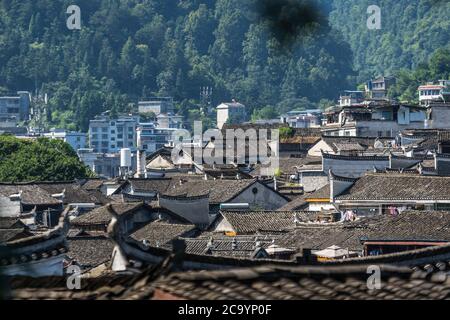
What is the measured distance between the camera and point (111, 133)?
602ft

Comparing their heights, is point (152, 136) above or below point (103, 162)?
above

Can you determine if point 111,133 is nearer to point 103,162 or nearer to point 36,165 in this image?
point 103,162

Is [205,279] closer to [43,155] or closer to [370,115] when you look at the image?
[370,115]

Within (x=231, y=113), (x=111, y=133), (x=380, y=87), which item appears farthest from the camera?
(x=231, y=113)

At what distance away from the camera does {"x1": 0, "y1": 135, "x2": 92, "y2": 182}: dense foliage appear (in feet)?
291

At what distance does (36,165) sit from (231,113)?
105811mm

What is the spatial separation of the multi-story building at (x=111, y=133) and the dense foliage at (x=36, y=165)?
83.3 m

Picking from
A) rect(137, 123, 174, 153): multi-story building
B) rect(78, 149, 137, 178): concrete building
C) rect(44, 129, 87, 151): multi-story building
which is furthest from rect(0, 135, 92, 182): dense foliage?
rect(44, 129, 87, 151): multi-story building

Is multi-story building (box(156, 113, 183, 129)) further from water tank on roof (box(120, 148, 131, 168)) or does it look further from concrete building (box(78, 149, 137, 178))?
water tank on roof (box(120, 148, 131, 168))

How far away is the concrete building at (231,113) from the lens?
193250 mm

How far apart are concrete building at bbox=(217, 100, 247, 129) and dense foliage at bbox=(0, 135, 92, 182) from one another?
315 feet

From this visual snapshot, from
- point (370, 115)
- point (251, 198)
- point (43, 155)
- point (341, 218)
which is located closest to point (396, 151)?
point (251, 198)

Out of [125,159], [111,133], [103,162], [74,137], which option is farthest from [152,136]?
[125,159]
